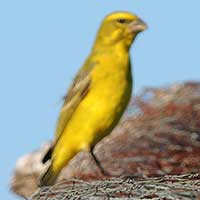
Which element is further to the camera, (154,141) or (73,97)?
(154,141)

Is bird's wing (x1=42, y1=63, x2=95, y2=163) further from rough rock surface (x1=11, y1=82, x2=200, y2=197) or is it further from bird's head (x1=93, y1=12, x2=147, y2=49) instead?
rough rock surface (x1=11, y1=82, x2=200, y2=197)

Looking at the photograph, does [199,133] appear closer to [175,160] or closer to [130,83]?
[175,160]

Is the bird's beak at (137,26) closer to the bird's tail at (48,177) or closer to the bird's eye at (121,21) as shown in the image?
the bird's eye at (121,21)

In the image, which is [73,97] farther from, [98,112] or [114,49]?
[114,49]

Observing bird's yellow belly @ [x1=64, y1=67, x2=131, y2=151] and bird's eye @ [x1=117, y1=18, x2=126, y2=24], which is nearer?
bird's yellow belly @ [x1=64, y1=67, x2=131, y2=151]

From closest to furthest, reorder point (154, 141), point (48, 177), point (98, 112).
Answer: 1. point (98, 112)
2. point (48, 177)
3. point (154, 141)

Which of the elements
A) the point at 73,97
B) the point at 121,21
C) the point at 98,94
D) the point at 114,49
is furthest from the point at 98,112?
the point at 121,21

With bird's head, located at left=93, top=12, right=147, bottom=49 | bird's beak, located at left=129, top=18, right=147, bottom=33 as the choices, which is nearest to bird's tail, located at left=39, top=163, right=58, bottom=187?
bird's head, located at left=93, top=12, right=147, bottom=49

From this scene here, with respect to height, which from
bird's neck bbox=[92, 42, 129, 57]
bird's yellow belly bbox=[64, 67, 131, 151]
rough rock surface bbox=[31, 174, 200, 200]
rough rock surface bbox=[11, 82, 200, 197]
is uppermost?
rough rock surface bbox=[31, 174, 200, 200]
